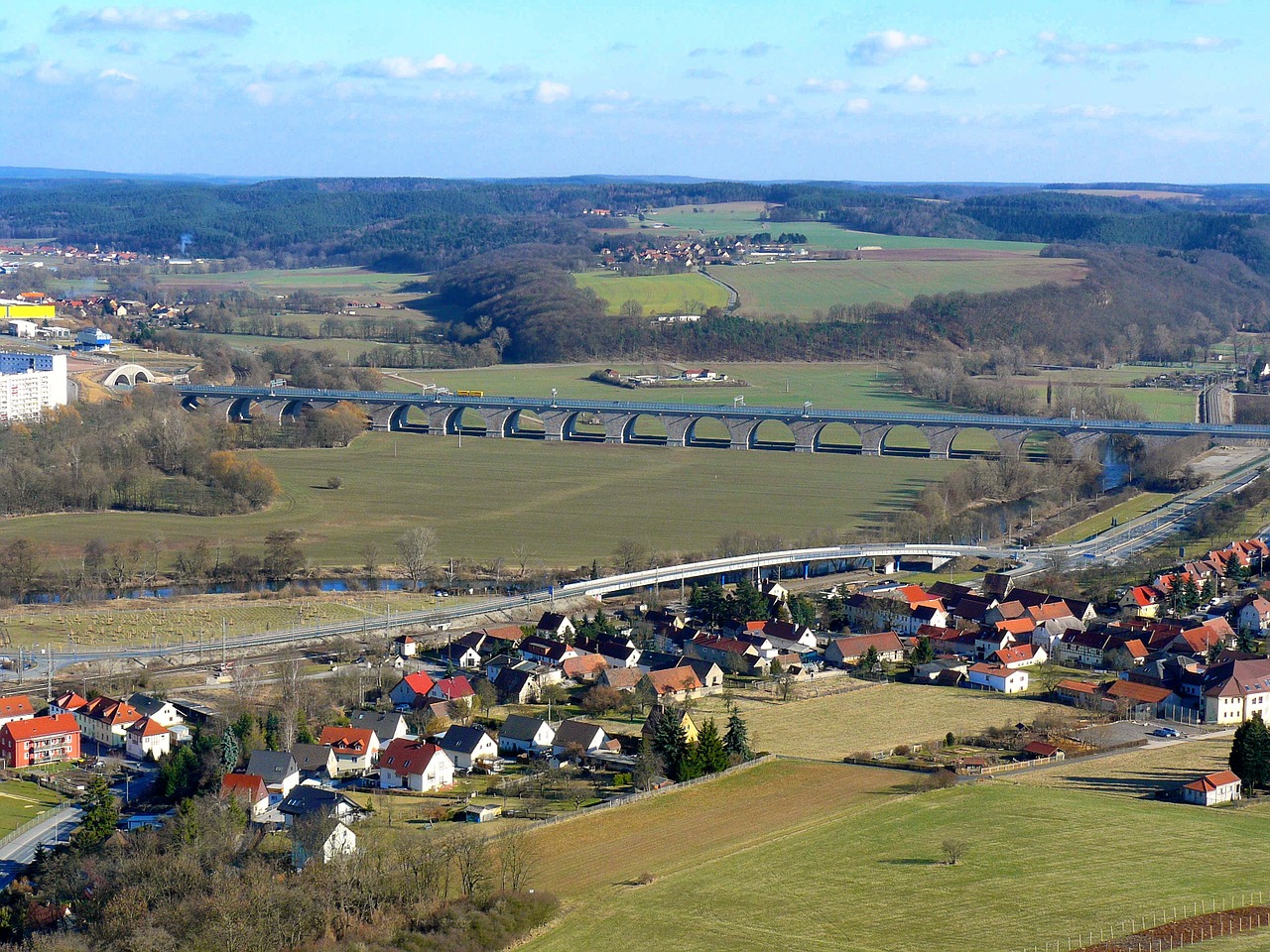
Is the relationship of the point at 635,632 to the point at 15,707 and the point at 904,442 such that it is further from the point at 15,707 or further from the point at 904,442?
the point at 904,442

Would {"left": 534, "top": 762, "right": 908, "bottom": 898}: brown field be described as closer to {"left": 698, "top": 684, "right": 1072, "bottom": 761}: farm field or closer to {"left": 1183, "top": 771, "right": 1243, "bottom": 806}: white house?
{"left": 698, "top": 684, "right": 1072, "bottom": 761}: farm field

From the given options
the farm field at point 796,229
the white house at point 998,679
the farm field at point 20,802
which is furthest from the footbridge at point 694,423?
the farm field at point 796,229

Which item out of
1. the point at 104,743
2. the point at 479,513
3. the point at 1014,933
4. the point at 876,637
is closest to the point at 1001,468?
the point at 479,513

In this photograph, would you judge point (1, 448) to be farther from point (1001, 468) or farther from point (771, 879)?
point (771, 879)

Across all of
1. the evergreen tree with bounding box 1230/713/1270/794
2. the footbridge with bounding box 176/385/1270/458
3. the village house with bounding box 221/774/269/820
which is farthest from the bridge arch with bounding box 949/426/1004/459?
the village house with bounding box 221/774/269/820

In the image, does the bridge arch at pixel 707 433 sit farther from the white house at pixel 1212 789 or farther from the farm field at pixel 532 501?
the white house at pixel 1212 789

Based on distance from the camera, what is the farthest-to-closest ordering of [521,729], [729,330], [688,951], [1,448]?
[729,330] → [1,448] → [521,729] → [688,951]
